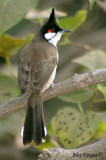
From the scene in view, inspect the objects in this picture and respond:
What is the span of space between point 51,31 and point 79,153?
3.96 ft

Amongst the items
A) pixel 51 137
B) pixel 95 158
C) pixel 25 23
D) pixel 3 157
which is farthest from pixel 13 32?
pixel 95 158

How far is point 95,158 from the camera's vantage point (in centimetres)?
231

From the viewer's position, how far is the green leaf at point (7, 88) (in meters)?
3.00

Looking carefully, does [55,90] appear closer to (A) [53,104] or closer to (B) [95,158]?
(B) [95,158]

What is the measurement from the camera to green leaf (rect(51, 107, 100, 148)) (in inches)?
108

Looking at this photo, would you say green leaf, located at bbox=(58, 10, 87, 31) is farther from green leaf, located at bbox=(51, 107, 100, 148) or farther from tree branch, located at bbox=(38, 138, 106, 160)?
tree branch, located at bbox=(38, 138, 106, 160)

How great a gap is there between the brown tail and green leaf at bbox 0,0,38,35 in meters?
0.53

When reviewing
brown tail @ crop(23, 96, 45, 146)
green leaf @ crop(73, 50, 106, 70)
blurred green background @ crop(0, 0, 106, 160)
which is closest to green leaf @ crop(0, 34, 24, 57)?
blurred green background @ crop(0, 0, 106, 160)

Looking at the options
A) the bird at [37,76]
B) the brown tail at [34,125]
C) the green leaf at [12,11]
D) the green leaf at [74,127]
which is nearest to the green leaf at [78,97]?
the green leaf at [74,127]

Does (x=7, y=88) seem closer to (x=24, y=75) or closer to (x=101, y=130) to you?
(x=24, y=75)

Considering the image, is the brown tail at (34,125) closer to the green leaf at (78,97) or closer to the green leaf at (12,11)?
the green leaf at (78,97)

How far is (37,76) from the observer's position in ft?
8.95

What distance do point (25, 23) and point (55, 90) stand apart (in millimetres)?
2379

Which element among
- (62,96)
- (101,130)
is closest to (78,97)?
(62,96)
